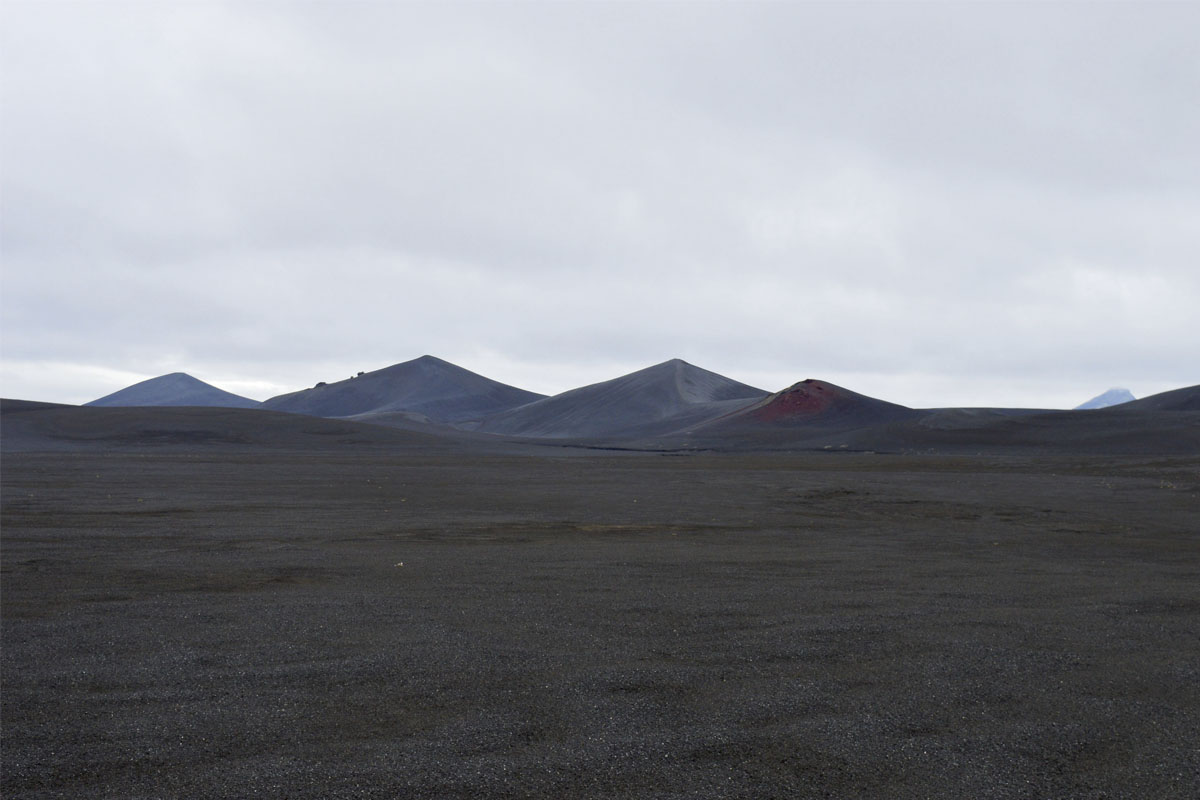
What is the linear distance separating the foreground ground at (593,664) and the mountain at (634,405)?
100166 millimetres

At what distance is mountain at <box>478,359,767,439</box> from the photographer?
120 meters

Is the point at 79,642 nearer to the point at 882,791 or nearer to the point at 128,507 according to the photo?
the point at 882,791

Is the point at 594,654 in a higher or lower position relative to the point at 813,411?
lower

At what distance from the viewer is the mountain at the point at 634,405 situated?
120250 millimetres

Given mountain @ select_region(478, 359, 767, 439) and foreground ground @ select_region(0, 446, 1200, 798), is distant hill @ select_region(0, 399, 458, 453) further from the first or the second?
mountain @ select_region(478, 359, 767, 439)

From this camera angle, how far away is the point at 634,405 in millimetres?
133875

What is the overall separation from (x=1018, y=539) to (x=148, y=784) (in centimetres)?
1200

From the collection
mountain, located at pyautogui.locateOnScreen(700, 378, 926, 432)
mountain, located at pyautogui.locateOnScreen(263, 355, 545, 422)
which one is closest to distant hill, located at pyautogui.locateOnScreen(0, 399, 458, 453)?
mountain, located at pyautogui.locateOnScreen(700, 378, 926, 432)

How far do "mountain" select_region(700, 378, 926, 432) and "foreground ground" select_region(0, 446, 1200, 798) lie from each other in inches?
3100

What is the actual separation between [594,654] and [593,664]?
24cm

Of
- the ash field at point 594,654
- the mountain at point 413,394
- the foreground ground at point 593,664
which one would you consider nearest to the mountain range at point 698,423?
the mountain at point 413,394

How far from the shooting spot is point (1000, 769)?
384 cm

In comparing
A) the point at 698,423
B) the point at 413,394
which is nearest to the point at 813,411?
the point at 698,423

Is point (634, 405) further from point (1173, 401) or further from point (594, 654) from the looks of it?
point (594, 654)
